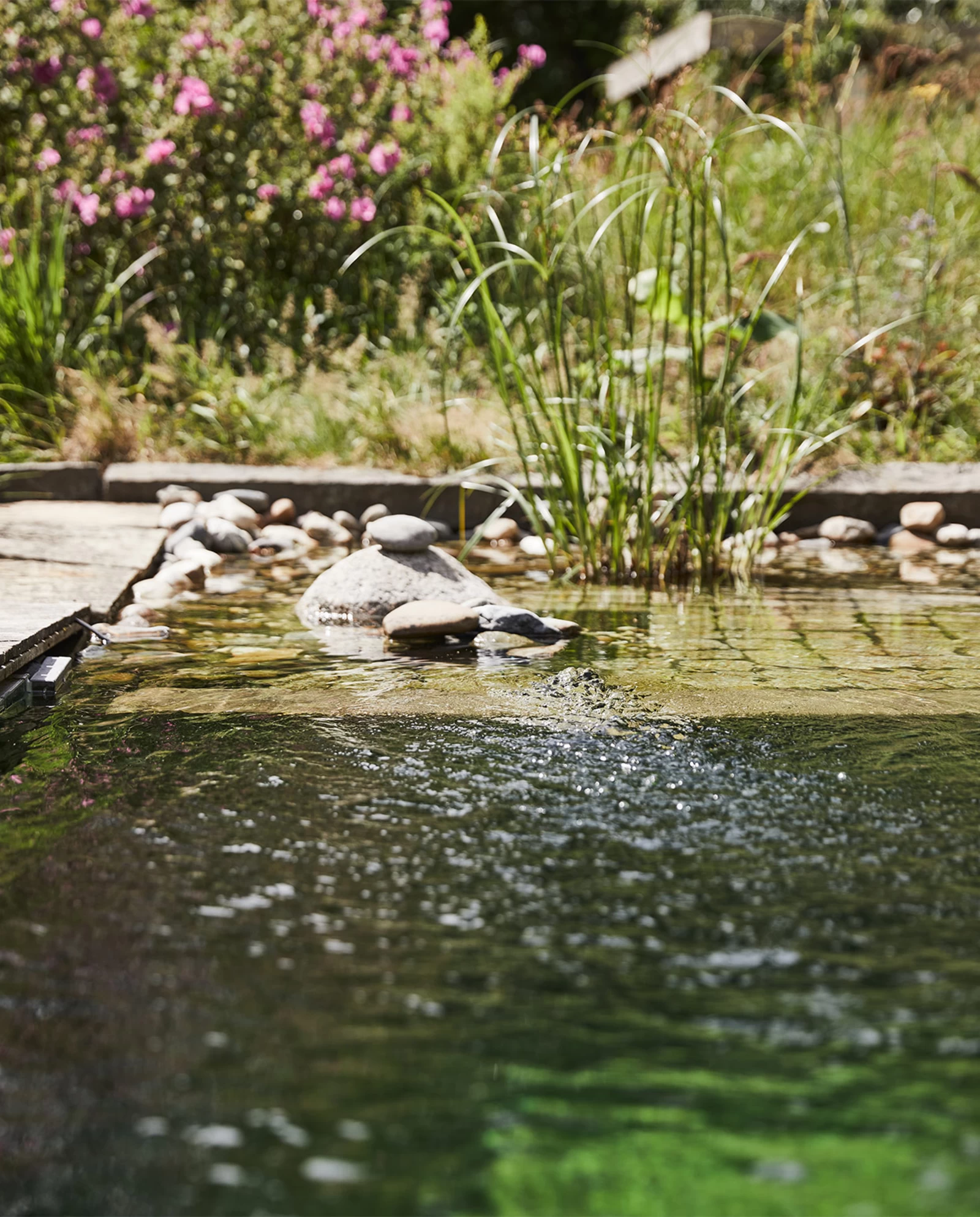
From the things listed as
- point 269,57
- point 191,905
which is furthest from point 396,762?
point 269,57

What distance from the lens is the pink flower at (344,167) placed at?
6.79m

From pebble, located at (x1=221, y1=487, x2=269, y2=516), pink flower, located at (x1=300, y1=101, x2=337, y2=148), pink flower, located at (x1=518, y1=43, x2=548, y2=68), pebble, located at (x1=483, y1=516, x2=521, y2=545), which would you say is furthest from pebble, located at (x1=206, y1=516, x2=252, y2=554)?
pink flower, located at (x1=518, y1=43, x2=548, y2=68)

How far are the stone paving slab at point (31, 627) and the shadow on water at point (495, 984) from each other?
0.55m

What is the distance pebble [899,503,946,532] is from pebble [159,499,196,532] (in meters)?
2.79

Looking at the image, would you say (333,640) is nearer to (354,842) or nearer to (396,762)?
(396,762)

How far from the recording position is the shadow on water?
107 centimetres

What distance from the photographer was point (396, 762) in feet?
6.96

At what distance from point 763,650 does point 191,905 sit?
71.8 inches

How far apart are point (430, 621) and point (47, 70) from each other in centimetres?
525

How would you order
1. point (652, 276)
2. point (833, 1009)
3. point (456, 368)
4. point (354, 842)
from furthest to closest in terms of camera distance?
point (456, 368)
point (652, 276)
point (354, 842)
point (833, 1009)

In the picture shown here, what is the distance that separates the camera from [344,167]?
6.82 m

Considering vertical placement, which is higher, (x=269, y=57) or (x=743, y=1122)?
(x=269, y=57)

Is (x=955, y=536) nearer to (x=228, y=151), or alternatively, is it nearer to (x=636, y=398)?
(x=636, y=398)

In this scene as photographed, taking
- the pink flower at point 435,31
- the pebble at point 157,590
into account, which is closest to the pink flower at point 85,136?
the pink flower at point 435,31
